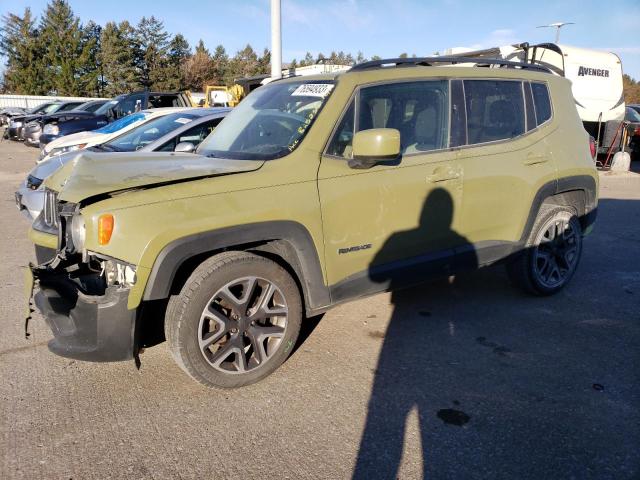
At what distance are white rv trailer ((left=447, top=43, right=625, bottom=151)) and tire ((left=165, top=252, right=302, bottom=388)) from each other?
12.4 m

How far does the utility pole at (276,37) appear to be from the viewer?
1091cm

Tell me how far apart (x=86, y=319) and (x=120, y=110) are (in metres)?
12.8

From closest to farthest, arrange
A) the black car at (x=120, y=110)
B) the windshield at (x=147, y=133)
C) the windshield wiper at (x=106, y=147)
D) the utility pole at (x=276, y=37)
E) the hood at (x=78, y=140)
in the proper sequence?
the windshield at (x=147, y=133) → the windshield wiper at (x=106, y=147) → the hood at (x=78, y=140) → the utility pole at (x=276, y=37) → the black car at (x=120, y=110)

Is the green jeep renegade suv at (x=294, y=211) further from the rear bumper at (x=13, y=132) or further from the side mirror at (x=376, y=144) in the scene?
the rear bumper at (x=13, y=132)

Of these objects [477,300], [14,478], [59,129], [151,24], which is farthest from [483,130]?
[151,24]

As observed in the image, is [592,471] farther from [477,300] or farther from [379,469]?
[477,300]

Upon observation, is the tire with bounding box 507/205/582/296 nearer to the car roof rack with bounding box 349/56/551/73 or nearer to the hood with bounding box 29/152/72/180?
the car roof rack with bounding box 349/56/551/73

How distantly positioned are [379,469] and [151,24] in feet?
238

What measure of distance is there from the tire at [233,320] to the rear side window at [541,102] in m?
2.65

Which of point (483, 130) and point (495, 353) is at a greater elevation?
point (483, 130)

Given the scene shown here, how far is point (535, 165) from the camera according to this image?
421 cm

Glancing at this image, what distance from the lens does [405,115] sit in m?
3.62

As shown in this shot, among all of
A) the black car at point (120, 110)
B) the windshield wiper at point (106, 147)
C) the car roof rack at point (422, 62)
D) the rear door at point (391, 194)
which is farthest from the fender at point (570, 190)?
the black car at point (120, 110)

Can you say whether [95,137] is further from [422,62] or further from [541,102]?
[541,102]
